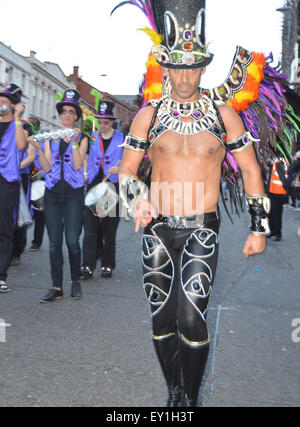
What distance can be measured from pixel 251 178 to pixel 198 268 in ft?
2.11

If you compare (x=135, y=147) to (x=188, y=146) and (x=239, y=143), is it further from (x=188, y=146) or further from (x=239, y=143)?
(x=239, y=143)

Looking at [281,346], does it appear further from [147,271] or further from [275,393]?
[147,271]

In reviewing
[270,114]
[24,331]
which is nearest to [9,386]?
[24,331]

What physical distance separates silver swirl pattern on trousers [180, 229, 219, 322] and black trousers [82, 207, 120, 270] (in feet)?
14.1

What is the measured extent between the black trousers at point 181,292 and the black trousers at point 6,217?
11.7 feet

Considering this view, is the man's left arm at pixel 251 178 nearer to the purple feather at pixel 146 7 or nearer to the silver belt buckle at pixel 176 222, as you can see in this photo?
the silver belt buckle at pixel 176 222

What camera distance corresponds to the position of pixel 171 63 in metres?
3.29

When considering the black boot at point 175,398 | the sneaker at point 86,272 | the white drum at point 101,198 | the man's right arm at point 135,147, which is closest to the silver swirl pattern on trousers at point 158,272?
the man's right arm at point 135,147

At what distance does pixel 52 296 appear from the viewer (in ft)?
19.7

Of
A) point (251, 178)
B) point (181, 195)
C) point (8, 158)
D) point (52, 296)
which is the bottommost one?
point (52, 296)

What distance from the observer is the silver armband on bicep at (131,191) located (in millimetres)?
3225

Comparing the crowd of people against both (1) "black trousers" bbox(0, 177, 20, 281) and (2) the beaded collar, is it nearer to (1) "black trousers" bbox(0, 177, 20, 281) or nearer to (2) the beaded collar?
(1) "black trousers" bbox(0, 177, 20, 281)

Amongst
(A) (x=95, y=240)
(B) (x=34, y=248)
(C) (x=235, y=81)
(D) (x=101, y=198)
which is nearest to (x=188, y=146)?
(C) (x=235, y=81)

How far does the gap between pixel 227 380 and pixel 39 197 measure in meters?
4.97
